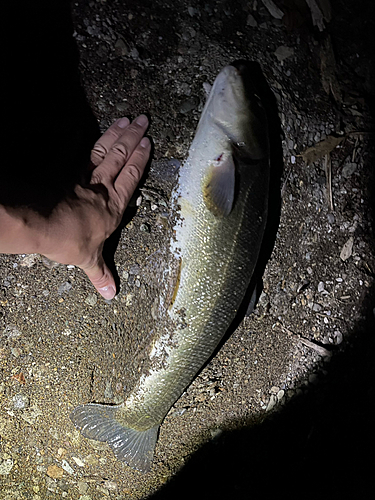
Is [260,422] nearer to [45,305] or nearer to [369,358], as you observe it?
[369,358]

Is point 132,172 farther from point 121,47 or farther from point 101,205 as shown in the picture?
point 121,47

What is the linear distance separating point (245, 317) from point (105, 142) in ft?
4.09

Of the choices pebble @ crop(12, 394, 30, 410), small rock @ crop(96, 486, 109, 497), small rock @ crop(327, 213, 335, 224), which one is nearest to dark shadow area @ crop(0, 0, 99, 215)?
pebble @ crop(12, 394, 30, 410)

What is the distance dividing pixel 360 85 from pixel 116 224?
1.65 metres

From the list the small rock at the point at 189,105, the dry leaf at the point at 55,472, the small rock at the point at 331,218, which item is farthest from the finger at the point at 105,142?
the dry leaf at the point at 55,472

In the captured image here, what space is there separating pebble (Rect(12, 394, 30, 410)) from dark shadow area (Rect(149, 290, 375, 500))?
3.24ft

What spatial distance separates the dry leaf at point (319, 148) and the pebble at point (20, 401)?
211 centimetres

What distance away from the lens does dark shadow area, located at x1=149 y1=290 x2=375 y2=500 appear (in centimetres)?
216

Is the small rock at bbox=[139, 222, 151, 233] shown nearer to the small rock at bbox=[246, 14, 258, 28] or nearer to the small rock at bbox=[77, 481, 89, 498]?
the small rock at bbox=[246, 14, 258, 28]

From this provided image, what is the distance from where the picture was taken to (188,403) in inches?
82.5

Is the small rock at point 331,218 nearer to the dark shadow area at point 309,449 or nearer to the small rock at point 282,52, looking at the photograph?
the dark shadow area at point 309,449

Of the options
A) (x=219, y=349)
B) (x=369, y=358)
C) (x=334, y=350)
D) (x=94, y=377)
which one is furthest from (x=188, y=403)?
(x=369, y=358)

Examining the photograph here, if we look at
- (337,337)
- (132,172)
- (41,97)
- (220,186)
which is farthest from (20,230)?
(337,337)

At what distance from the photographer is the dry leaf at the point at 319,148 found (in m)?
2.07
